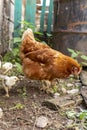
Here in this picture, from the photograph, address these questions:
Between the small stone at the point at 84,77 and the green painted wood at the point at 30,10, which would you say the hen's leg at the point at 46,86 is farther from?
the green painted wood at the point at 30,10

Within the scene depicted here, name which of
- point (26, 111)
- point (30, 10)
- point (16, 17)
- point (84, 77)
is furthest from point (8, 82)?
point (30, 10)

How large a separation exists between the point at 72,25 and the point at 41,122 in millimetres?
2499

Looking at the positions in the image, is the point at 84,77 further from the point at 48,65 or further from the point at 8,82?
the point at 8,82

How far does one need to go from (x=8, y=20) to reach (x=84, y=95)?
2.28 meters

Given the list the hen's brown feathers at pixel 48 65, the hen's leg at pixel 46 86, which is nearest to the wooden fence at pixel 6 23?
the hen's brown feathers at pixel 48 65

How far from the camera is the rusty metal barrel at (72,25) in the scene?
447 centimetres

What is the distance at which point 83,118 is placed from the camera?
2.49 meters

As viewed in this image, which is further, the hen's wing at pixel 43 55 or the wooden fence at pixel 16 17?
the wooden fence at pixel 16 17

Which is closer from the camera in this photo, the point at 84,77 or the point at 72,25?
the point at 84,77

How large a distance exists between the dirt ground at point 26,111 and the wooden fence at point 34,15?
7.63ft

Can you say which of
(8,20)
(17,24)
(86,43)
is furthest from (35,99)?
(17,24)

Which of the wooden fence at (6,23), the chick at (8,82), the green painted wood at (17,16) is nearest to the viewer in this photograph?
the chick at (8,82)

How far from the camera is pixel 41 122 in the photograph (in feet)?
7.80

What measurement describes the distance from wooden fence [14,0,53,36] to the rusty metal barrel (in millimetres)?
836
